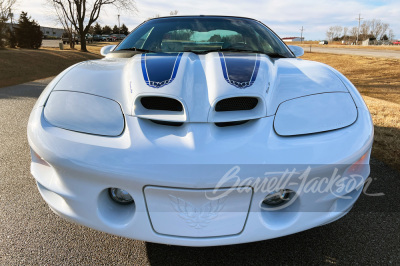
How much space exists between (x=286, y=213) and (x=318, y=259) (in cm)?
47

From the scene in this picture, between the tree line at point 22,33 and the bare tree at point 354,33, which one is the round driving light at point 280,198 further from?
the bare tree at point 354,33

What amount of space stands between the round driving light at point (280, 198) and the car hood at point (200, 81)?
1.21ft

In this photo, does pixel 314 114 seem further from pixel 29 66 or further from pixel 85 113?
pixel 29 66

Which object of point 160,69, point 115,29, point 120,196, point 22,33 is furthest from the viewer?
point 115,29

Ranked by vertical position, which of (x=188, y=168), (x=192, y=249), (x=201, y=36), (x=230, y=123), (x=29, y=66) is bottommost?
(x=192, y=249)

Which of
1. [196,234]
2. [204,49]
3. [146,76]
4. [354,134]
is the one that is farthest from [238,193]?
[204,49]

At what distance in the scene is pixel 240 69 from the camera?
5.16 ft

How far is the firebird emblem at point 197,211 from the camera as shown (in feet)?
3.90

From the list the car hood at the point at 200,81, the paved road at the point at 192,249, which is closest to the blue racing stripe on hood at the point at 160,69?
the car hood at the point at 200,81

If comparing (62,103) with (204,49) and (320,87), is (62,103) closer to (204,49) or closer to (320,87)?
(204,49)

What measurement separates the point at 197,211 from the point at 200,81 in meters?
0.65

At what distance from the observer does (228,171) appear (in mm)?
1140

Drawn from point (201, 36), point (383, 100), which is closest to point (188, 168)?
point (201, 36)

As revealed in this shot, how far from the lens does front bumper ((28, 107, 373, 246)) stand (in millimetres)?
1155
